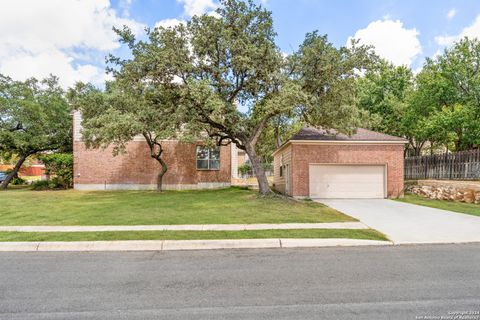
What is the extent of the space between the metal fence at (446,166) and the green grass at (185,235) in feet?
38.5

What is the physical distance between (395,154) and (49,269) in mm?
16895

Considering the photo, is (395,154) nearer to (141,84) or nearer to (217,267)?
(141,84)

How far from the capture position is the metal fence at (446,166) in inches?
650

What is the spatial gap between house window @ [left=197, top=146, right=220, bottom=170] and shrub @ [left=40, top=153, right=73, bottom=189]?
380 inches

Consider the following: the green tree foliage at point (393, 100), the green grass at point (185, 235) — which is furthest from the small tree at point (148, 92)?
the green tree foliage at point (393, 100)

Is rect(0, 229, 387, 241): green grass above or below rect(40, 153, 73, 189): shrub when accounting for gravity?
below

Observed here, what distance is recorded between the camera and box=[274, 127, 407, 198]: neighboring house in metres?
17.5

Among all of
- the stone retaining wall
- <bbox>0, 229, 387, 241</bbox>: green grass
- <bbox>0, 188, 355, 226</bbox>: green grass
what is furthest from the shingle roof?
<bbox>0, 229, 387, 241</bbox>: green grass

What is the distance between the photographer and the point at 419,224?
31.0 ft

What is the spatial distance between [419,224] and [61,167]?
23394 millimetres

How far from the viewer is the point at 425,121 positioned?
824 inches

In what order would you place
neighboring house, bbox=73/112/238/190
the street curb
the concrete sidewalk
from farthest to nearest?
neighboring house, bbox=73/112/238/190 → the concrete sidewalk → the street curb

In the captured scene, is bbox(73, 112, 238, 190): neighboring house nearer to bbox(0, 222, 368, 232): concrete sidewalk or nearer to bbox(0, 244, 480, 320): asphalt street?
bbox(0, 222, 368, 232): concrete sidewalk

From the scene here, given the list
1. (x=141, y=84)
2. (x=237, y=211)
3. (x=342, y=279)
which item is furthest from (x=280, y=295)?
(x=141, y=84)
